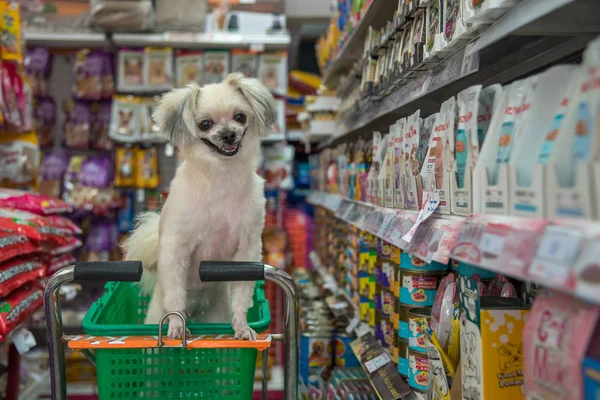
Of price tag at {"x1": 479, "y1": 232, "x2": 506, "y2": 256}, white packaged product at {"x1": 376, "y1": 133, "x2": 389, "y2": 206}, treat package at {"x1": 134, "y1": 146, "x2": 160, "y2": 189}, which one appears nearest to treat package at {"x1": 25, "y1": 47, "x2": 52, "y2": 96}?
treat package at {"x1": 134, "y1": 146, "x2": 160, "y2": 189}

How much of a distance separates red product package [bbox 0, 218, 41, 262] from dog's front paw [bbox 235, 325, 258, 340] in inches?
42.0

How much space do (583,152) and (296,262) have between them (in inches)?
189

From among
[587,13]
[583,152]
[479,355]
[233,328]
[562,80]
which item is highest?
[587,13]

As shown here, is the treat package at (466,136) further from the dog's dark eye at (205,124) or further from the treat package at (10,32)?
the treat package at (10,32)

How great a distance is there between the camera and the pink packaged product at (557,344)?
70 cm

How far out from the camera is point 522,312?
105 cm

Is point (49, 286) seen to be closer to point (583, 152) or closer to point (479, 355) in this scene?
point (479, 355)

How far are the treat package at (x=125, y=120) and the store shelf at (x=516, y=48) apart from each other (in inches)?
124

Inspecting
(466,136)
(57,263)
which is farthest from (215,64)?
(466,136)

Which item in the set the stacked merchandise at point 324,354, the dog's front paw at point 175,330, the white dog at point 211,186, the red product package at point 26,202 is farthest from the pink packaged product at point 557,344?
the red product package at point 26,202

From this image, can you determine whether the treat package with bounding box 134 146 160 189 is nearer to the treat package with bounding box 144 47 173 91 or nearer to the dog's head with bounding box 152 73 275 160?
the treat package with bounding box 144 47 173 91

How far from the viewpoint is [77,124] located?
4594 mm

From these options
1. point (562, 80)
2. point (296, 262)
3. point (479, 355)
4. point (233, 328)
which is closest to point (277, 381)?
point (296, 262)

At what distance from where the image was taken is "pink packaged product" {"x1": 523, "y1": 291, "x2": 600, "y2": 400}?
27.7 inches
